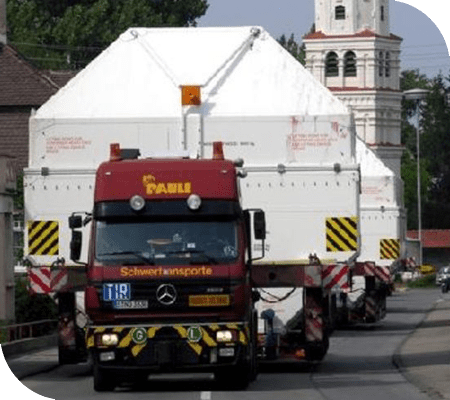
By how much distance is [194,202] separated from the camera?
26.7 metres

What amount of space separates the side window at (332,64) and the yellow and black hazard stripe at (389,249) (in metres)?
100

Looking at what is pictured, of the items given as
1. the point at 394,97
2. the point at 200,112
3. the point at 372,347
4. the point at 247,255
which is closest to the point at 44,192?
the point at 200,112

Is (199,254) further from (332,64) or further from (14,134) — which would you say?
(332,64)

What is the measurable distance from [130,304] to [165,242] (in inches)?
35.9

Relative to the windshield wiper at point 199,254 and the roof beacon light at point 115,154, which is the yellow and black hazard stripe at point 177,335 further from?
the roof beacon light at point 115,154

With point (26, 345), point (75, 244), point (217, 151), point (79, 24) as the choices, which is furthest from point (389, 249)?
point (79, 24)

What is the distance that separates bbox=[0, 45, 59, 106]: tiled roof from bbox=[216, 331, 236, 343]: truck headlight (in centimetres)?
4702

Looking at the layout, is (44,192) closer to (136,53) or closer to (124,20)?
(136,53)

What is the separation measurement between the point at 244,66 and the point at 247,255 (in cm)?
535

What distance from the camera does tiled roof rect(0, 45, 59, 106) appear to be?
73.6 meters

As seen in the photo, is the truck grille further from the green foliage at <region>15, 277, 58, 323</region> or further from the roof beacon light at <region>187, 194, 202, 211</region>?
the green foliage at <region>15, 277, 58, 323</region>

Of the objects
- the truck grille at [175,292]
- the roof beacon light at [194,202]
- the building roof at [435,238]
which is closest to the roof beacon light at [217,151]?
the roof beacon light at [194,202]

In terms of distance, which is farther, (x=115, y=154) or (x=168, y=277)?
(x=115, y=154)

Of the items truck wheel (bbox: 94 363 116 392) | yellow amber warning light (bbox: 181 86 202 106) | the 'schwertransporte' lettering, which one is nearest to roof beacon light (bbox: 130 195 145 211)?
the 'schwertransporte' lettering
